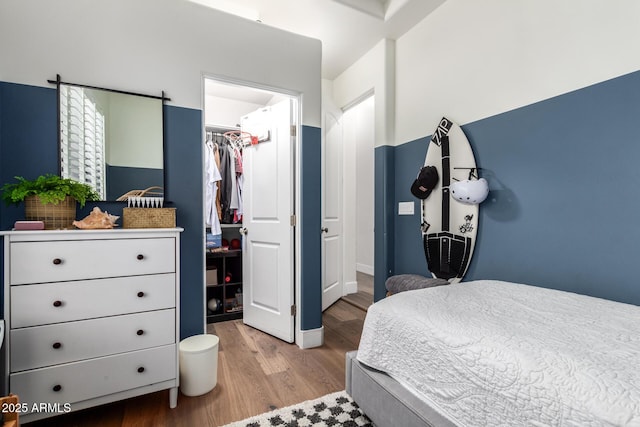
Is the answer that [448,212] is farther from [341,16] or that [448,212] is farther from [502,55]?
[341,16]

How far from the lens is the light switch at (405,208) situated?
117 inches

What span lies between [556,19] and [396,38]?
1560mm

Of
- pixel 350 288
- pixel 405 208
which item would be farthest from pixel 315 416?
pixel 350 288

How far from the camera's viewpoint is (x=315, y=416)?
1.69 metres

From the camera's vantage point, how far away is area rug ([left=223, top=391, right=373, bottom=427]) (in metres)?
1.63

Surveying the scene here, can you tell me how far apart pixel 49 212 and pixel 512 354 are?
6.97ft

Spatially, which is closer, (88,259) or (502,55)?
(88,259)

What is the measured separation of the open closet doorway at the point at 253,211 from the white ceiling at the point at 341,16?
65 centimetres

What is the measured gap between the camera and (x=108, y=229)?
5.40ft

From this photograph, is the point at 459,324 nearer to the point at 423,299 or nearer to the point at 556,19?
the point at 423,299

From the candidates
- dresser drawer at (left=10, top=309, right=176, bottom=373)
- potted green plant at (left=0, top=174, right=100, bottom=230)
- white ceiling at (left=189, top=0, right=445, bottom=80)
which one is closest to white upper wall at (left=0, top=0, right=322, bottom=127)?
white ceiling at (left=189, top=0, right=445, bottom=80)

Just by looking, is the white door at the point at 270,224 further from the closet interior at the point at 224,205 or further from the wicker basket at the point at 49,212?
the wicker basket at the point at 49,212

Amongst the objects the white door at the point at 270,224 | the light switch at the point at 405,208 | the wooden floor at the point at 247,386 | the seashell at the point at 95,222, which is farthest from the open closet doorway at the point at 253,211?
the light switch at the point at 405,208

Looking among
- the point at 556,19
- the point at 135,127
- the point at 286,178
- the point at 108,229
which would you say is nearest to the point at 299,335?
the point at 286,178
